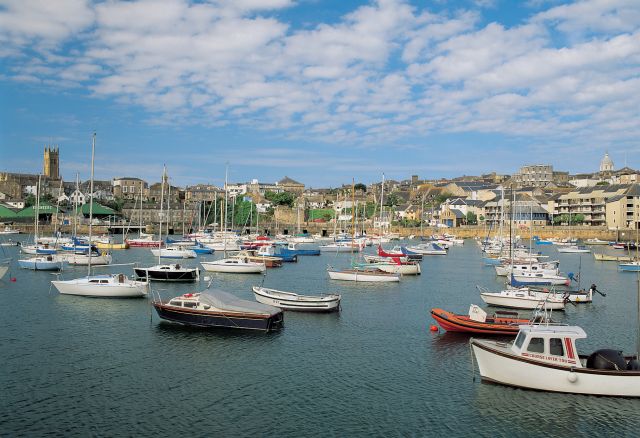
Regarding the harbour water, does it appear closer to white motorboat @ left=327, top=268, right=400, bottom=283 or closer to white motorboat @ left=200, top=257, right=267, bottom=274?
white motorboat @ left=327, top=268, right=400, bottom=283

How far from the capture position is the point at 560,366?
2016 centimetres

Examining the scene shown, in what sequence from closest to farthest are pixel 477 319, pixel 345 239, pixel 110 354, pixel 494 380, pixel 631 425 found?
1. pixel 631 425
2. pixel 494 380
3. pixel 110 354
4. pixel 477 319
5. pixel 345 239

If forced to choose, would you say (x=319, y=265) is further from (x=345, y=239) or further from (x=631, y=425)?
(x=631, y=425)

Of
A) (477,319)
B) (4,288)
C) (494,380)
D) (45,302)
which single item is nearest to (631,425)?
(494,380)

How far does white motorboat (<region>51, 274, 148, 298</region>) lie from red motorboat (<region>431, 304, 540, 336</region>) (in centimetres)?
1975

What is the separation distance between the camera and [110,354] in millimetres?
25578

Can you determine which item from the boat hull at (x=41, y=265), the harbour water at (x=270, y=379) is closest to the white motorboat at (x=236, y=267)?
the boat hull at (x=41, y=265)

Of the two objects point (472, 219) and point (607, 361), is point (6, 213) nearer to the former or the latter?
point (472, 219)

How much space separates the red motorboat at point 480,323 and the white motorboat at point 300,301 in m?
7.00

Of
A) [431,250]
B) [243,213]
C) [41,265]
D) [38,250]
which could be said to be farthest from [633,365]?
[243,213]

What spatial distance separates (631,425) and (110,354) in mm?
20427

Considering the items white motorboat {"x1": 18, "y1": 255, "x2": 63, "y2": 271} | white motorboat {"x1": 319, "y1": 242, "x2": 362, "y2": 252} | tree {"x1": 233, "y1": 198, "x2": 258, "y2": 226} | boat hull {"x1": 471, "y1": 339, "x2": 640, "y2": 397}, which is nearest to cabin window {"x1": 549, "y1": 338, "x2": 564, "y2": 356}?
boat hull {"x1": 471, "y1": 339, "x2": 640, "y2": 397}

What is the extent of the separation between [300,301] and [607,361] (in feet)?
61.0

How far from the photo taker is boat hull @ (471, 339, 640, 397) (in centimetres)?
1978
